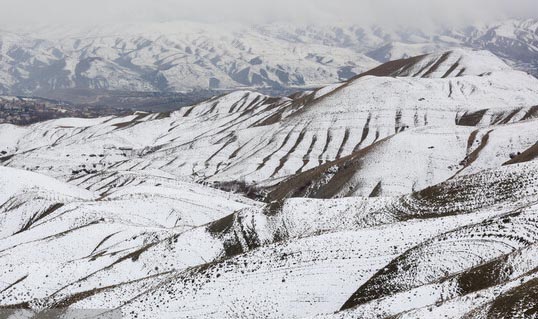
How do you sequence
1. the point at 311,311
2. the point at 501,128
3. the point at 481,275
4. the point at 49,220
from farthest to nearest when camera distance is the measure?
the point at 501,128 → the point at 49,220 → the point at 311,311 → the point at 481,275

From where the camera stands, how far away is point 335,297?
126 ft

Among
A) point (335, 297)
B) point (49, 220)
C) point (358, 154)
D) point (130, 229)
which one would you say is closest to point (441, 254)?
point (335, 297)

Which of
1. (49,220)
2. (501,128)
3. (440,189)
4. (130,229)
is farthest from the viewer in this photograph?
(501,128)

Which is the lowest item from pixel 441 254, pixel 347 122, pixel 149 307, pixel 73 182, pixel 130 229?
pixel 73 182

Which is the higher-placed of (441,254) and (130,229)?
(441,254)

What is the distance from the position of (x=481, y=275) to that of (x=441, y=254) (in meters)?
5.90

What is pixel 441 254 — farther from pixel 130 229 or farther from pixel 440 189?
pixel 130 229

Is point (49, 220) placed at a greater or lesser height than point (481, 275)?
lesser

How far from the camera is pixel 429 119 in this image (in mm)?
161000

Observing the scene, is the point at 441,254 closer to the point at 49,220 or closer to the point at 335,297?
the point at 335,297

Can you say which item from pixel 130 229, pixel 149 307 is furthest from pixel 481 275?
pixel 130 229

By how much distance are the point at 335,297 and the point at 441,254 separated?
8601mm

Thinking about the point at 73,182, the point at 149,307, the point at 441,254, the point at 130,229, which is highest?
the point at 441,254

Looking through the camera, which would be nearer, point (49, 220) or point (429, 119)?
point (49, 220)
